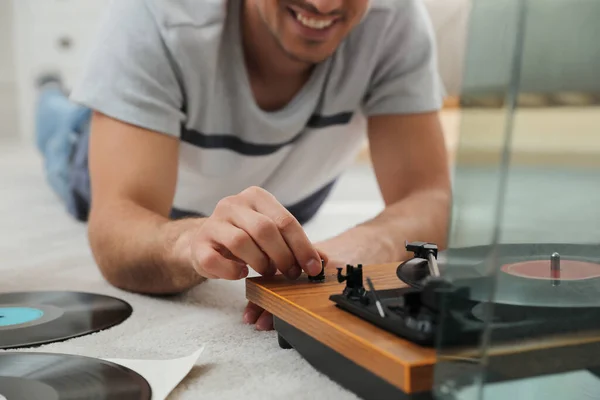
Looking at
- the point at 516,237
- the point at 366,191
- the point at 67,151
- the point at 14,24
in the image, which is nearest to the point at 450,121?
the point at 366,191

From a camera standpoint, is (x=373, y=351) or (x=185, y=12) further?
(x=185, y=12)

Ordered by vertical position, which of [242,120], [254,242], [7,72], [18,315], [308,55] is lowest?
[18,315]

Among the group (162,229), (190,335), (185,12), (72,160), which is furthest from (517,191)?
(72,160)

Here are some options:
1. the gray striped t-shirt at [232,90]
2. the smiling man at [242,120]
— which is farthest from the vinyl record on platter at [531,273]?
the gray striped t-shirt at [232,90]

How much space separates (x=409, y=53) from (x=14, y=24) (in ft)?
11.2

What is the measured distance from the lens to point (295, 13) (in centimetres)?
109

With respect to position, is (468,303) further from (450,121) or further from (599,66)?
(450,121)

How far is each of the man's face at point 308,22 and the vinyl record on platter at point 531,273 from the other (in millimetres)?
650

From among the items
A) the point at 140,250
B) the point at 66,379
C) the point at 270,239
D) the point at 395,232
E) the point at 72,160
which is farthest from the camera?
the point at 72,160

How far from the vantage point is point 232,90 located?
1.13 m

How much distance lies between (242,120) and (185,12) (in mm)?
222

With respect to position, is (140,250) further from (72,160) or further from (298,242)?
(72,160)

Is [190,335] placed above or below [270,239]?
below

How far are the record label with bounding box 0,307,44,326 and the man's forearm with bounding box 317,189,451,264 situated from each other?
0.33m
